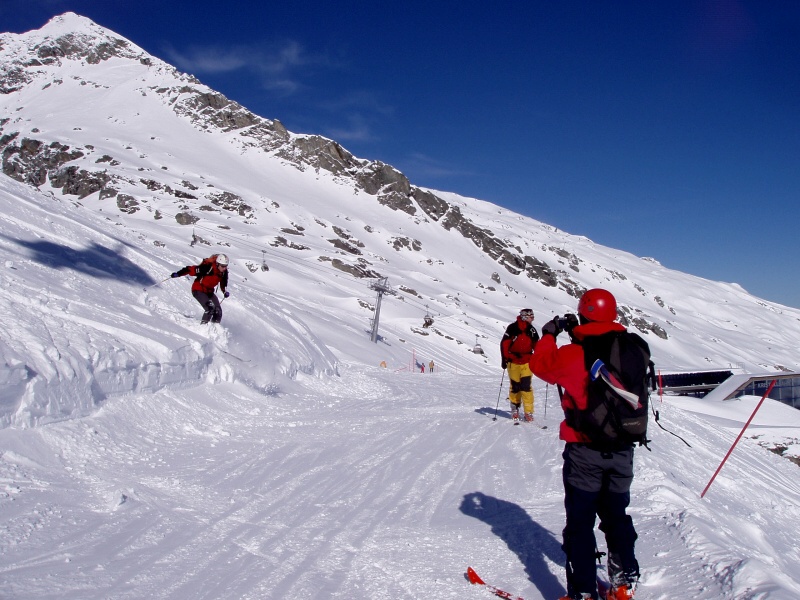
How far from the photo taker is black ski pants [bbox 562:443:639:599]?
3400 millimetres

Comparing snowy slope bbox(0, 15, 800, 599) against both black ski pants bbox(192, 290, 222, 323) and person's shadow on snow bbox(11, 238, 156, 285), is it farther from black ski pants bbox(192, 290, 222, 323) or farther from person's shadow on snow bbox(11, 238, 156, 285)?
black ski pants bbox(192, 290, 222, 323)

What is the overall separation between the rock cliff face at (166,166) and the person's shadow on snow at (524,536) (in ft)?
179

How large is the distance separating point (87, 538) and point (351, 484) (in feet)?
8.24

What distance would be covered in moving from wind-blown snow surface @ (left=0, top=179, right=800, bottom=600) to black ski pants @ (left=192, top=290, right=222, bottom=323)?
24cm

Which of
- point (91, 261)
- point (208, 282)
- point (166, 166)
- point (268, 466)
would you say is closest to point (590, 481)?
point (268, 466)

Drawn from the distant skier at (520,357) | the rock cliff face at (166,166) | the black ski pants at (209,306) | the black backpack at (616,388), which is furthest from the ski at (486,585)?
the rock cliff face at (166,166)

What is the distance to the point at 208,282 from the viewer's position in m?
10.4

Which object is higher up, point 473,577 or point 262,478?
Answer: point 473,577

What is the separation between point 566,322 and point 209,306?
7571mm

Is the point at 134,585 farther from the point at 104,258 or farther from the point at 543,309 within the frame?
the point at 543,309

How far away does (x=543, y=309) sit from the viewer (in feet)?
258

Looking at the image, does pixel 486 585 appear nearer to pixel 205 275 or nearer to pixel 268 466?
pixel 268 466

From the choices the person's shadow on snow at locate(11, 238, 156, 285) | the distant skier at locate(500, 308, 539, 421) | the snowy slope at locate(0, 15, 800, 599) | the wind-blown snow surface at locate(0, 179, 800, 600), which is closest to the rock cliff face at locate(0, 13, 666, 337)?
the person's shadow on snow at locate(11, 238, 156, 285)

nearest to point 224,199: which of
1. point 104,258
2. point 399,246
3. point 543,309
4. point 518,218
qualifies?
point 399,246
